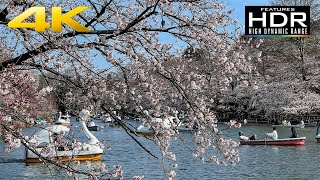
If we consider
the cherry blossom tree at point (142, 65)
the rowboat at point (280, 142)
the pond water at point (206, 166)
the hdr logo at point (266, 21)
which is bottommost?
the pond water at point (206, 166)

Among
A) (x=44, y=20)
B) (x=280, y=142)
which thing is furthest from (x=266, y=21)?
(x=44, y=20)

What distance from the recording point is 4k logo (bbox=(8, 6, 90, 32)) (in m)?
5.48

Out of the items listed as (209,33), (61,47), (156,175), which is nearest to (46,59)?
(61,47)

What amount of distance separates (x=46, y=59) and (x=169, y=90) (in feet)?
4.47

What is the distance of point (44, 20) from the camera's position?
5.61m

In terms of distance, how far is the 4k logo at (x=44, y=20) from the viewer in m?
5.48

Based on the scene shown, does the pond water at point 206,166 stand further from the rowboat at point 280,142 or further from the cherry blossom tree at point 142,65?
the cherry blossom tree at point 142,65

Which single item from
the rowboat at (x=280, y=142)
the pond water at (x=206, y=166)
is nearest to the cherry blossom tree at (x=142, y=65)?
the pond water at (x=206, y=166)

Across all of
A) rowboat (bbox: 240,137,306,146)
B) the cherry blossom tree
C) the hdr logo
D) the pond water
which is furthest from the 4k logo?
rowboat (bbox: 240,137,306,146)

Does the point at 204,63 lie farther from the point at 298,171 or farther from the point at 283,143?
the point at 283,143

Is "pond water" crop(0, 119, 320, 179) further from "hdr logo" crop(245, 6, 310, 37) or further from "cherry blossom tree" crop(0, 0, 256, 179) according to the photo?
"cherry blossom tree" crop(0, 0, 256, 179)

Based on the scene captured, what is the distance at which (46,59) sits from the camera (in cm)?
554

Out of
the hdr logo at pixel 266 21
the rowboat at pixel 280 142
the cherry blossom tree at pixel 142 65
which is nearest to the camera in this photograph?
the cherry blossom tree at pixel 142 65

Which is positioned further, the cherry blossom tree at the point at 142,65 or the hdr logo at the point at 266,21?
the hdr logo at the point at 266,21
